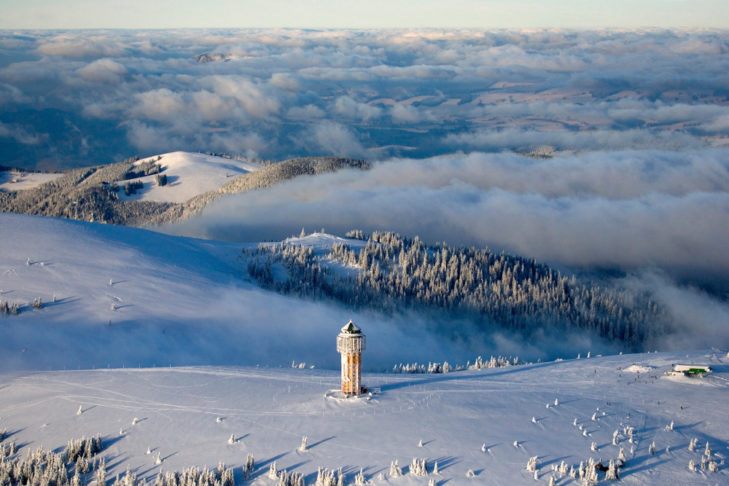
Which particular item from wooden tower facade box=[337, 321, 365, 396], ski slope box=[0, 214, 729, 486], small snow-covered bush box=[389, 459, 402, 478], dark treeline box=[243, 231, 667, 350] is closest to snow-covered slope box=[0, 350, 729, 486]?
ski slope box=[0, 214, 729, 486]

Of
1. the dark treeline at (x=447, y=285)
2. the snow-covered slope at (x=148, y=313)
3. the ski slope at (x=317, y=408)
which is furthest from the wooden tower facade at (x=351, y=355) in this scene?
the dark treeline at (x=447, y=285)

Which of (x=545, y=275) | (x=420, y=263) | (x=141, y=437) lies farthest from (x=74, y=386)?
(x=545, y=275)

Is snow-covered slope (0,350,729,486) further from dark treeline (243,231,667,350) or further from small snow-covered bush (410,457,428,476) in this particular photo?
dark treeline (243,231,667,350)

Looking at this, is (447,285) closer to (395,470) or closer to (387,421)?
(387,421)

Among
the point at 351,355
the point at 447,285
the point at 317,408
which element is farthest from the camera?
the point at 447,285

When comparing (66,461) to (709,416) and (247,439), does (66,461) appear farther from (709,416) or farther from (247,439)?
(709,416)

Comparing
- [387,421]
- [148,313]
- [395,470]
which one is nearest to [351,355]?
[387,421]
